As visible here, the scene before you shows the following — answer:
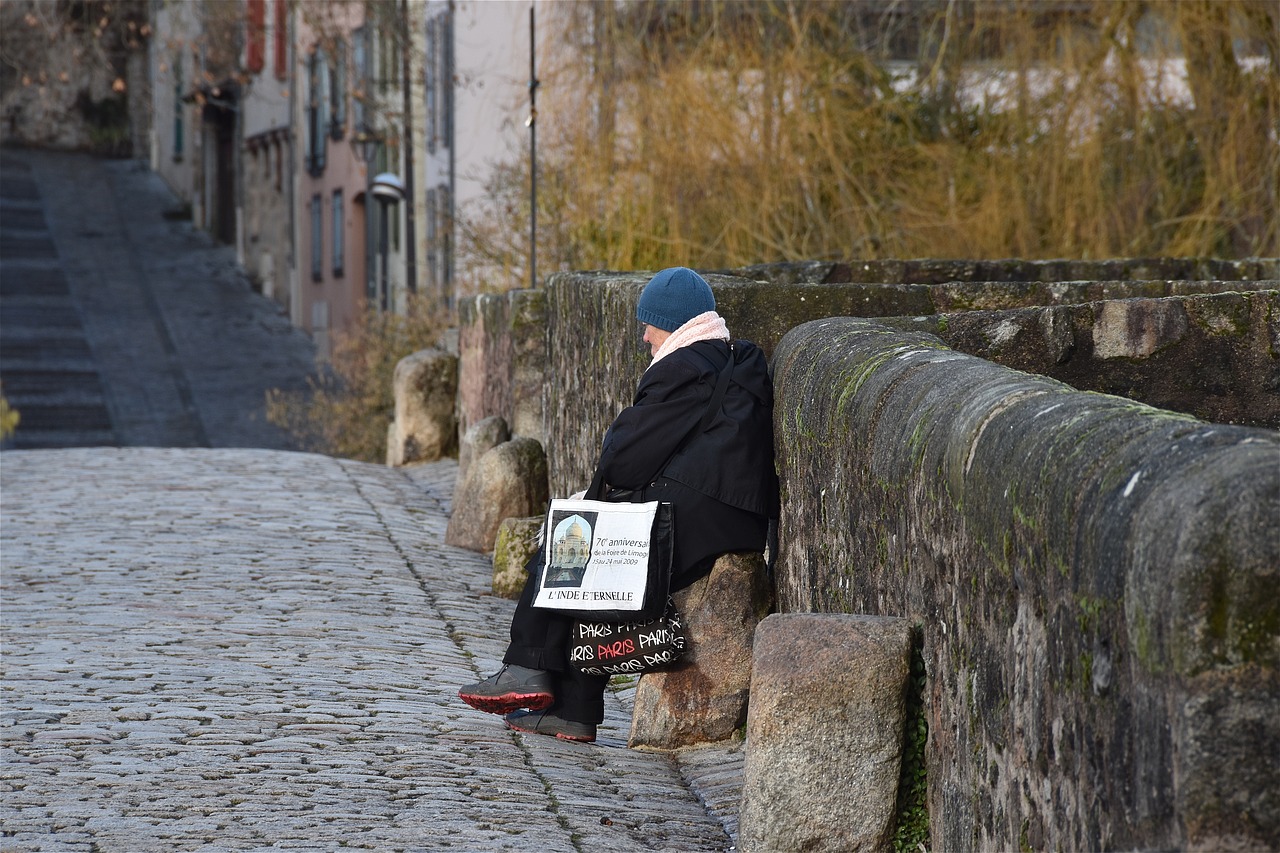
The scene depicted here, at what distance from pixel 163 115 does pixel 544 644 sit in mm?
52210

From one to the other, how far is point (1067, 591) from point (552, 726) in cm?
340

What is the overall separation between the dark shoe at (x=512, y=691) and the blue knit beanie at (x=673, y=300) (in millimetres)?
1219

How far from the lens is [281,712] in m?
6.27

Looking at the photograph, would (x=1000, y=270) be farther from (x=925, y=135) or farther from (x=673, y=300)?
(x=925, y=135)

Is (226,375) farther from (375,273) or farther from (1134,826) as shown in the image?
(1134,826)

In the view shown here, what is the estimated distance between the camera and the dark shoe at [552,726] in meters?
6.22

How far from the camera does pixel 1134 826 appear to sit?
9.00 ft

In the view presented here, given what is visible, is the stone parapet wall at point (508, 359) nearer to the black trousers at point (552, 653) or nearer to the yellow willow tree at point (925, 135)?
the yellow willow tree at point (925, 135)

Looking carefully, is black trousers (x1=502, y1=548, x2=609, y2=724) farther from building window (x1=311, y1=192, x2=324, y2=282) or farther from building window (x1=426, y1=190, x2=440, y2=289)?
building window (x1=311, y1=192, x2=324, y2=282)

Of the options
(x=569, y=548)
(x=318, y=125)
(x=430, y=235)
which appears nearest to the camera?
(x=569, y=548)

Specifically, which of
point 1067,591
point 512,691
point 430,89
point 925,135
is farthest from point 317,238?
point 1067,591

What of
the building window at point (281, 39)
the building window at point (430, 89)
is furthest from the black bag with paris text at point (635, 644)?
the building window at point (281, 39)

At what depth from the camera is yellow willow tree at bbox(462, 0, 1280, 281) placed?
1439cm

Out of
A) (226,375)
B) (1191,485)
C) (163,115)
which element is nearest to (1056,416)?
(1191,485)
